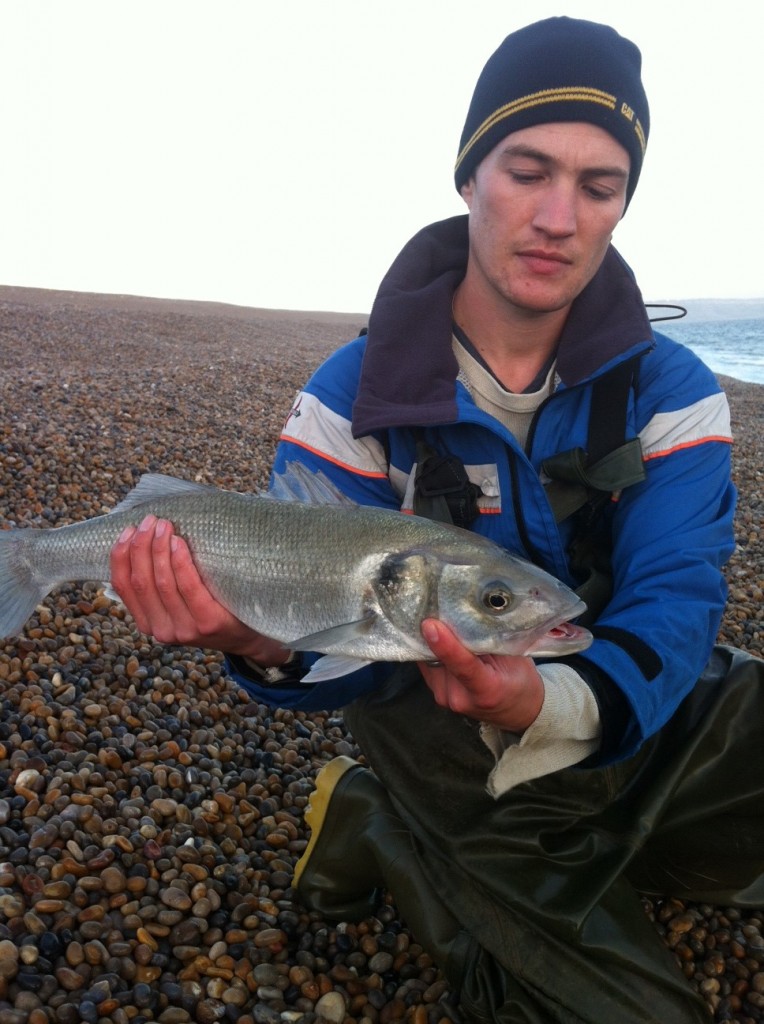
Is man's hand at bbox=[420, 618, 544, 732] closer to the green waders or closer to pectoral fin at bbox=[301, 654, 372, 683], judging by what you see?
pectoral fin at bbox=[301, 654, 372, 683]

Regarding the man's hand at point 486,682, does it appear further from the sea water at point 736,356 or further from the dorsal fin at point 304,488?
the sea water at point 736,356

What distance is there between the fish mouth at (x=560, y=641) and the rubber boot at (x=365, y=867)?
1.20 m

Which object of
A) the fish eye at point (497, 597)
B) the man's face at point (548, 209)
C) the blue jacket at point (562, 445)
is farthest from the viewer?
the man's face at point (548, 209)

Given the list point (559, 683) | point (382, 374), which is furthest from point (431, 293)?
point (559, 683)

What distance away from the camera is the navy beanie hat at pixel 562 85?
10.7 ft

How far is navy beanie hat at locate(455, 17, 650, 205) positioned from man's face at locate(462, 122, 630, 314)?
0.19ft

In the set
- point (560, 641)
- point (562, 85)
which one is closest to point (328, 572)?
point (560, 641)

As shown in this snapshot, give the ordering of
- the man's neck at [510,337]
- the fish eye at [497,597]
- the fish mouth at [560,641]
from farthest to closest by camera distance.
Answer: the man's neck at [510,337] → the fish eye at [497,597] → the fish mouth at [560,641]

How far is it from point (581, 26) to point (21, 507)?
5419 millimetres

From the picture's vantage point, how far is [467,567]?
8.78ft

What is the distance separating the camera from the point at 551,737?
109 inches

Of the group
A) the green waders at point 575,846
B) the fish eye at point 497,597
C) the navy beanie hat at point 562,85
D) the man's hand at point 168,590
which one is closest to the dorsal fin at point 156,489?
the man's hand at point 168,590

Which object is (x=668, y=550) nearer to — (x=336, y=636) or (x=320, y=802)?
(x=336, y=636)

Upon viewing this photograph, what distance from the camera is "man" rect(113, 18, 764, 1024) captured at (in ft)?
9.34
